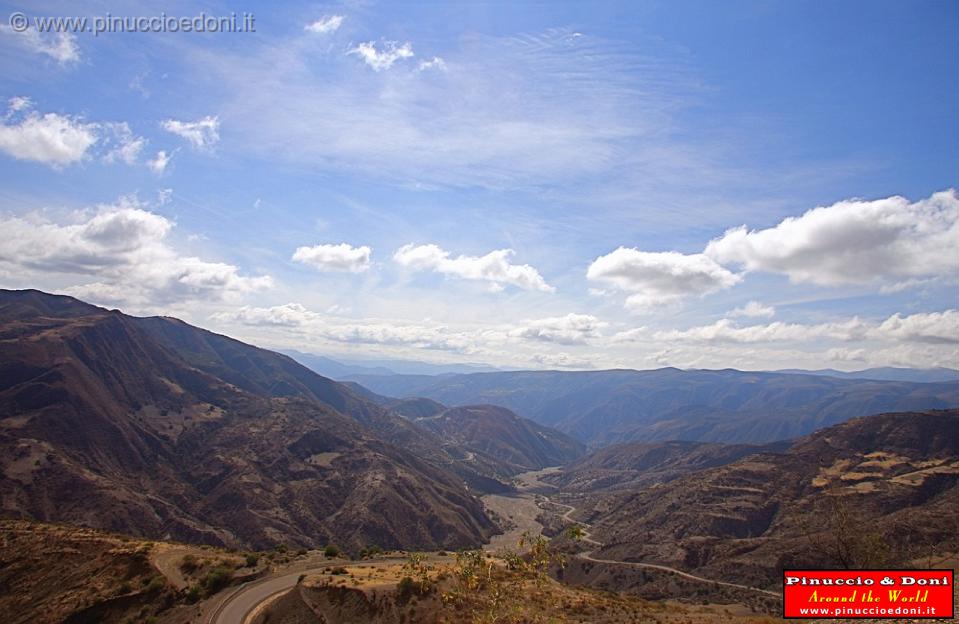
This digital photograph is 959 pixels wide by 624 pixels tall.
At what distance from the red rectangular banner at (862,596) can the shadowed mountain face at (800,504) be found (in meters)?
58.2

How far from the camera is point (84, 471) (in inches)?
5192

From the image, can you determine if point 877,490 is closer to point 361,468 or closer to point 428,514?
point 428,514

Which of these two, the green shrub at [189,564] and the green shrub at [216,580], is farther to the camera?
the green shrub at [189,564]

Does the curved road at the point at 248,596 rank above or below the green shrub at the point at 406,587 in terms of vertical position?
below

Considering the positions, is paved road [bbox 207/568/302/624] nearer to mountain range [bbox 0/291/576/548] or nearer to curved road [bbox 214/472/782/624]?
curved road [bbox 214/472/782/624]

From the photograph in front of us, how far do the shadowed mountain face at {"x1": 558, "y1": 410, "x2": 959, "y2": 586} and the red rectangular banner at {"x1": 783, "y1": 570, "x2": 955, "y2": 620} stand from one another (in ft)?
191

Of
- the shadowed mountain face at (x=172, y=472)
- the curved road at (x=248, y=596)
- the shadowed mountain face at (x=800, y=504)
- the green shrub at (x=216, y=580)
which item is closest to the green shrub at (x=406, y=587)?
→ the curved road at (x=248, y=596)

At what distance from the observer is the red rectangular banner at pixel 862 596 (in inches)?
1089

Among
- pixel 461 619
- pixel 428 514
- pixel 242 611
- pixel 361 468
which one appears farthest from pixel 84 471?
pixel 461 619

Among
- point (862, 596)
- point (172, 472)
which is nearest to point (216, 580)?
point (862, 596)

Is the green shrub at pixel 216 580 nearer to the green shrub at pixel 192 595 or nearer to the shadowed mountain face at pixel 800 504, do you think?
the green shrub at pixel 192 595

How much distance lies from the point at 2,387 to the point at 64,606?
479 feet

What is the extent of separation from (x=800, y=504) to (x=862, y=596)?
122084 mm

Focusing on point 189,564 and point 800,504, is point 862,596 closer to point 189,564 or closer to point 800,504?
point 189,564
